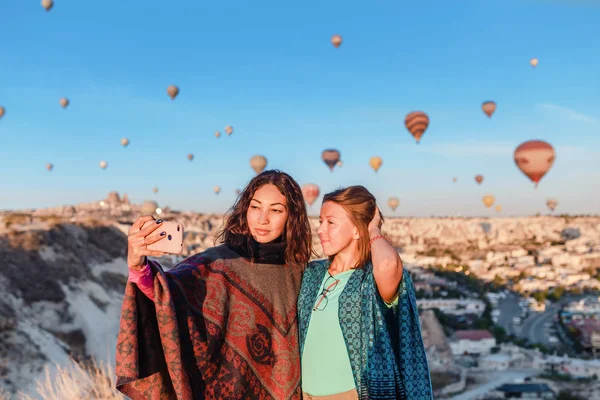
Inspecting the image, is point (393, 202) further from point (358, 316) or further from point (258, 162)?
point (358, 316)

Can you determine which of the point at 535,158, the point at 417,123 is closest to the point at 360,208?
the point at 535,158

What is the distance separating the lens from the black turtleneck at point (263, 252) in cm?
300

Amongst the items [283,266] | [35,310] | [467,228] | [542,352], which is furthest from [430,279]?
[283,266]

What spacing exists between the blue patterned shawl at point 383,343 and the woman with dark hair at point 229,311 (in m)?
0.36

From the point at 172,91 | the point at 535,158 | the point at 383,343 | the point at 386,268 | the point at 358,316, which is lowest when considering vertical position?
the point at 383,343

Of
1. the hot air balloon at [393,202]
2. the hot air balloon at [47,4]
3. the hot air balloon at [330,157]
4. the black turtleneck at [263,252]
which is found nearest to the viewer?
the black turtleneck at [263,252]

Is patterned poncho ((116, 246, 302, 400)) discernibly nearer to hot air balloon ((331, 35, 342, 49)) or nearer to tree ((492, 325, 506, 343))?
hot air balloon ((331, 35, 342, 49))

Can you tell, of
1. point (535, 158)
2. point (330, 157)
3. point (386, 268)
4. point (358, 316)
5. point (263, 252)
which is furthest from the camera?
point (330, 157)

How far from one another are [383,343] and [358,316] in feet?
0.56

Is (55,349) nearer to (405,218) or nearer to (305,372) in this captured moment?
(305,372)

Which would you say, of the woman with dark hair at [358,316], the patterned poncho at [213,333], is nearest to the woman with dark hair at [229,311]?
the patterned poncho at [213,333]

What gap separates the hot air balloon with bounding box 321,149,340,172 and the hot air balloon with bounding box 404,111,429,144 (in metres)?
5.91

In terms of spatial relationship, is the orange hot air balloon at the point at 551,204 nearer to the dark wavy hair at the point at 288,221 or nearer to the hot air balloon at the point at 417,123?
the hot air balloon at the point at 417,123

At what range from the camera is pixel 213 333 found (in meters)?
2.75
